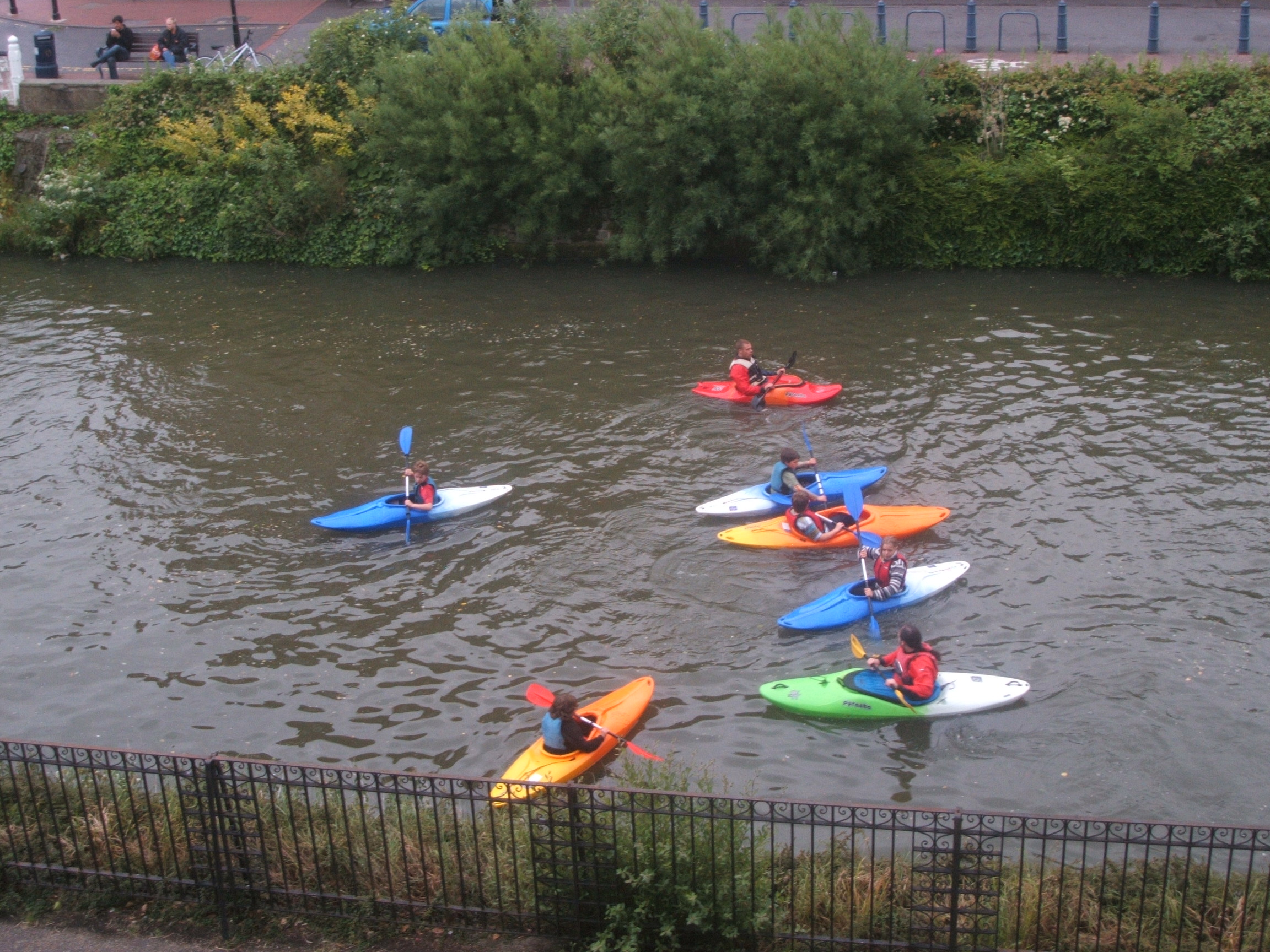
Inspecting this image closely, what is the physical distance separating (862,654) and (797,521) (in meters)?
2.87

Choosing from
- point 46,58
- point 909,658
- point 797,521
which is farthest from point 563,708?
point 46,58

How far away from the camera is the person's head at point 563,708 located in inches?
363

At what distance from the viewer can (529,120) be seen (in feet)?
74.9

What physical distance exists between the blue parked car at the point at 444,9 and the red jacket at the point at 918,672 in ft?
61.4

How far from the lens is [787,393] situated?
54.4ft

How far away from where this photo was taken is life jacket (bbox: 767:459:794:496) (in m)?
13.6

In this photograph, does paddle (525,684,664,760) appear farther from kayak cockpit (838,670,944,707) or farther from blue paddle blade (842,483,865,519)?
blue paddle blade (842,483,865,519)

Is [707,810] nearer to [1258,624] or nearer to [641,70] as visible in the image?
[1258,624]

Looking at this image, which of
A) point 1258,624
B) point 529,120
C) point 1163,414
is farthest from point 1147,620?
point 529,120

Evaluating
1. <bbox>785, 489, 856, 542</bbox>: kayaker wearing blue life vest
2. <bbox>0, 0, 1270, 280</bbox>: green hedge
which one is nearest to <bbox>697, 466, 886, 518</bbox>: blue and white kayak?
<bbox>785, 489, 856, 542</bbox>: kayaker wearing blue life vest

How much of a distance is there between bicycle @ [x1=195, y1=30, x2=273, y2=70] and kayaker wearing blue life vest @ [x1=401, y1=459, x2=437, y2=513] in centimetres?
1588

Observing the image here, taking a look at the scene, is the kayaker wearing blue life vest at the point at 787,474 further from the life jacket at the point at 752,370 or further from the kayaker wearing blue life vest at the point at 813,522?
the life jacket at the point at 752,370

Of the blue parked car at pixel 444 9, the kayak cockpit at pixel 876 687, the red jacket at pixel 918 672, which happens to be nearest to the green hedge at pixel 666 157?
the blue parked car at pixel 444 9

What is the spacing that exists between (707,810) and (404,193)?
1880 centimetres
